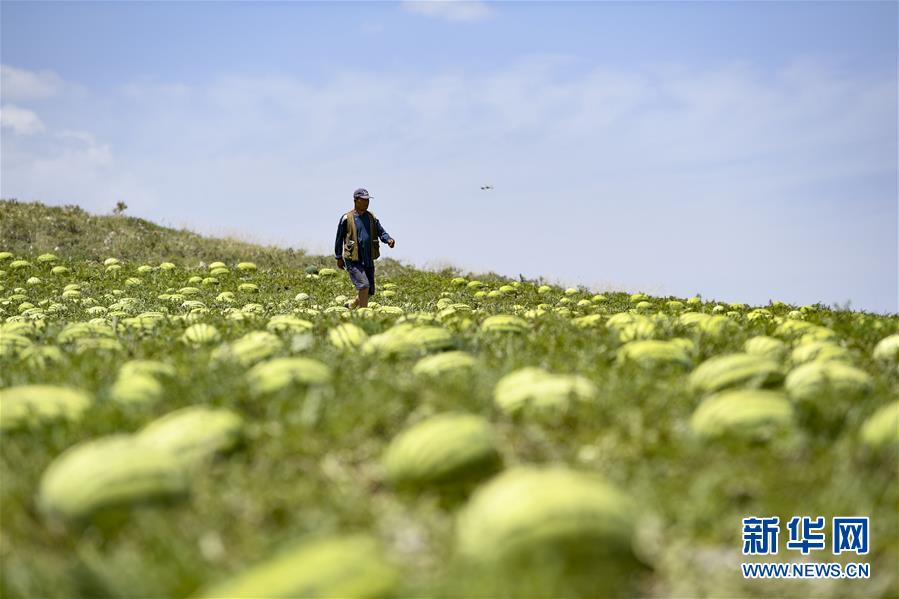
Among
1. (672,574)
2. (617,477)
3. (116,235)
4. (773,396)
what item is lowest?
(672,574)

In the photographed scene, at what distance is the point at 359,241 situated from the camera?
13.8 metres

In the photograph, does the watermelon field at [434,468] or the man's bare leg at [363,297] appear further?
the man's bare leg at [363,297]

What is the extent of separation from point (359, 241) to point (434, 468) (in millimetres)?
10991

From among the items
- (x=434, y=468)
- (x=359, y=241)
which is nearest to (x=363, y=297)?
(x=359, y=241)

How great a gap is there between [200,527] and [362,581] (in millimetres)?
801

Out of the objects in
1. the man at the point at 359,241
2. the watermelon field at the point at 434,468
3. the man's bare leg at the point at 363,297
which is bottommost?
the watermelon field at the point at 434,468

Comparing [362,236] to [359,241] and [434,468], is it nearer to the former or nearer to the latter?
[359,241]

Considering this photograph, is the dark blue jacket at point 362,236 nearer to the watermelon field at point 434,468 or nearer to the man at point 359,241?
the man at point 359,241

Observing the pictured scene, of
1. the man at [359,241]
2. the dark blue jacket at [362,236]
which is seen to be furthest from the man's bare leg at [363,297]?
the dark blue jacket at [362,236]

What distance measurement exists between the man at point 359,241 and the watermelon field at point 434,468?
26.8ft

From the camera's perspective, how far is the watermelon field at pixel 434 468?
8.12 ft

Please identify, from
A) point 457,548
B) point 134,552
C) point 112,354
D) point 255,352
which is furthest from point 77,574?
point 112,354

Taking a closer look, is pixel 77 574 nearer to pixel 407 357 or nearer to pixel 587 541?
pixel 587 541

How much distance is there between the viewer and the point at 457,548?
2.60 meters
